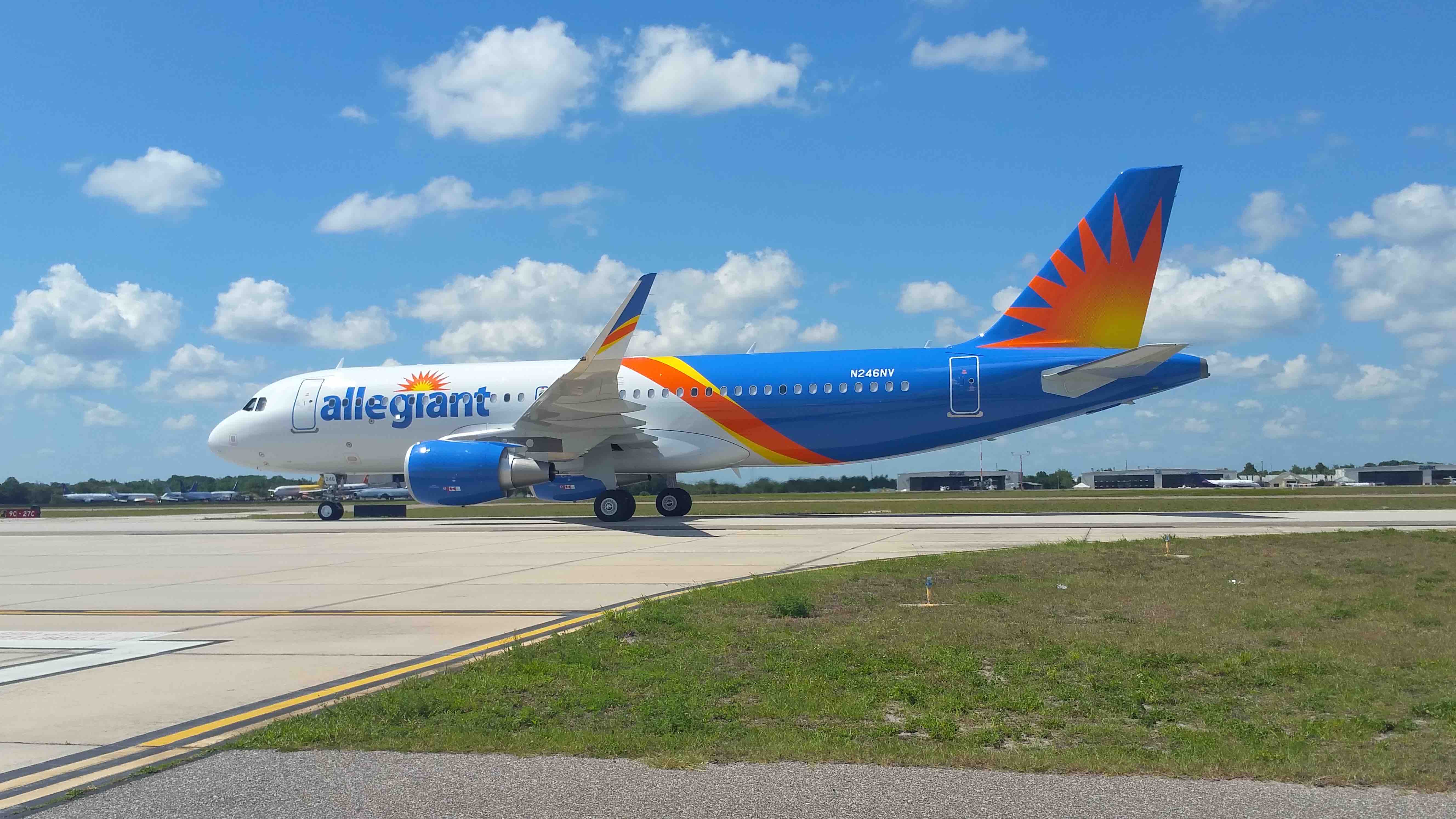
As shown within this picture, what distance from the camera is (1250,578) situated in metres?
11.9

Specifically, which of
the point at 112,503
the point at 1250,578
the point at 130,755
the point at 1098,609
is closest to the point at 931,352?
the point at 1250,578

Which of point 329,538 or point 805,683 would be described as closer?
point 805,683

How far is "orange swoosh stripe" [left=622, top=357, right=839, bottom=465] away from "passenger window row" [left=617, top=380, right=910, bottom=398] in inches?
3.1

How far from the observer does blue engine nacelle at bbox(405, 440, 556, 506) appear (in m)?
24.9

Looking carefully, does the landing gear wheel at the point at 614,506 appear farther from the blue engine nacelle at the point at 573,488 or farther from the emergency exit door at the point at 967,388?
the emergency exit door at the point at 967,388

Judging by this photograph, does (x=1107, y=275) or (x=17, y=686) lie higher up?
(x=1107, y=275)

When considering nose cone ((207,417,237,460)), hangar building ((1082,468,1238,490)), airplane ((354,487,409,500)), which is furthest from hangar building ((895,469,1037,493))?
nose cone ((207,417,237,460))

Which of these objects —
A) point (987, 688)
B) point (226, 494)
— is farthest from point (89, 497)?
point (987, 688)

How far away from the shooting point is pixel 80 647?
354 inches

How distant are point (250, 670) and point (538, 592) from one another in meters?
4.86

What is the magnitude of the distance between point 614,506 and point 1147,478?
100911 millimetres

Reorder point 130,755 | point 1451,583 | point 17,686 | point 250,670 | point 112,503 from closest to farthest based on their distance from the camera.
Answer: point 130,755
point 17,686
point 250,670
point 1451,583
point 112,503

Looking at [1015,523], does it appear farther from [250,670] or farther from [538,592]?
[250,670]

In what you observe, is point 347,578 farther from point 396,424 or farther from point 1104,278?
point 1104,278
